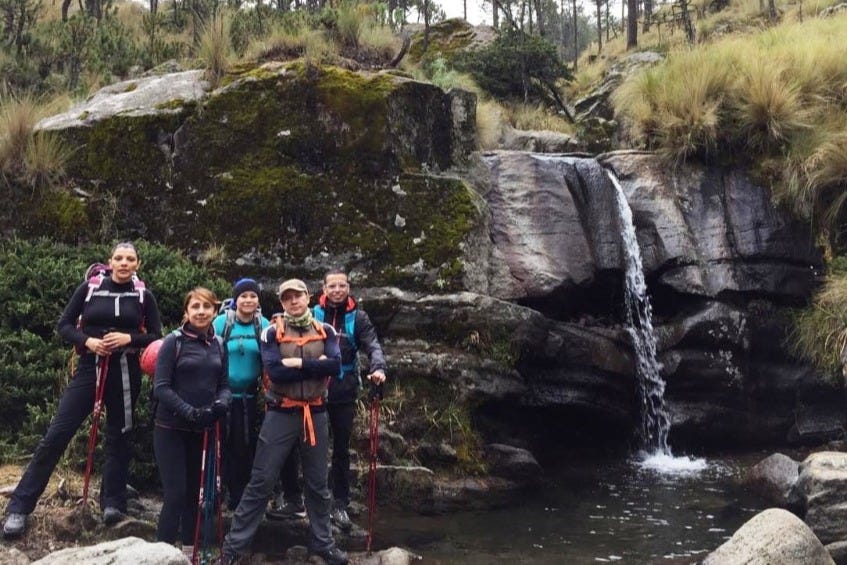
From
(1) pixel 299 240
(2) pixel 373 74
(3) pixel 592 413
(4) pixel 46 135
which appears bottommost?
(3) pixel 592 413

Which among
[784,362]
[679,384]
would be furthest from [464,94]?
[784,362]

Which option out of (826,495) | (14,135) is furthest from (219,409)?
(14,135)

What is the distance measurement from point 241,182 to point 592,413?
5385mm

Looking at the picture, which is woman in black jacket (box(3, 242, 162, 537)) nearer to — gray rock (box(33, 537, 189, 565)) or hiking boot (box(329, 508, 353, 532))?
gray rock (box(33, 537, 189, 565))

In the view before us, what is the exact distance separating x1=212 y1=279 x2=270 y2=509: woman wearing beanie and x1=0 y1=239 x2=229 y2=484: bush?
1.20 m

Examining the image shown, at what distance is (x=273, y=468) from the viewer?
5.42 m

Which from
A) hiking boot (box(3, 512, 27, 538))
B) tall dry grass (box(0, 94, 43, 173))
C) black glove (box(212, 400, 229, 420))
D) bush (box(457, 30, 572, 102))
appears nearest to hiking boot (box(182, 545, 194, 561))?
black glove (box(212, 400, 229, 420))

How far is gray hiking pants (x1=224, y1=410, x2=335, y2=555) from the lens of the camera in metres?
5.41

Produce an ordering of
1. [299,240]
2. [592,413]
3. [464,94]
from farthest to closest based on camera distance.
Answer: [464,94] < [592,413] < [299,240]

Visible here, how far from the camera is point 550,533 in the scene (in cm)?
694

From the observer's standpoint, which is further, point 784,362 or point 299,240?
point 784,362

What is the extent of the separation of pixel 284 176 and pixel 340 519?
4568mm

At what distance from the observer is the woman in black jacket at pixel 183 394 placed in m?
5.26

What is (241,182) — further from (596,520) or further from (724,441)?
(724,441)
